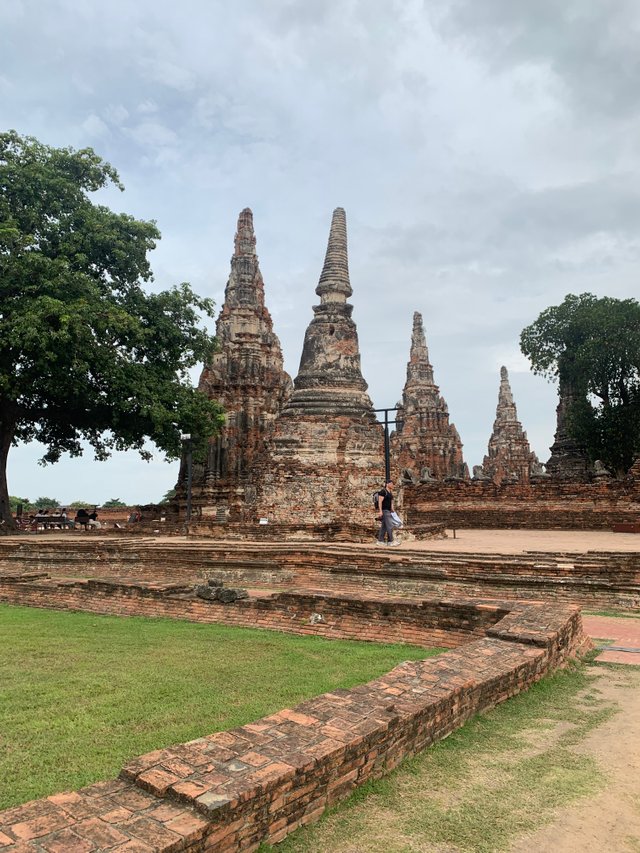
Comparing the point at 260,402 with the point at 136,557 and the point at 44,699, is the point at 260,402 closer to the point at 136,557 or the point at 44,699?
the point at 136,557

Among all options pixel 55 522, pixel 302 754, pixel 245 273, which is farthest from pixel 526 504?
pixel 302 754

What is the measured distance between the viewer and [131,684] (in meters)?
4.75

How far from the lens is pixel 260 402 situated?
24.7 m

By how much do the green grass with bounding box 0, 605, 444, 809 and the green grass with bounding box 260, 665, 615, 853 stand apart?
107cm

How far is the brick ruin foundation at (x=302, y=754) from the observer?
7.86 ft

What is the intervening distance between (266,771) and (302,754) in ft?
0.78

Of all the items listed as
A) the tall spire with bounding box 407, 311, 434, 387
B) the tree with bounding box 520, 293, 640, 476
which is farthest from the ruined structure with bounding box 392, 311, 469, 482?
the tree with bounding box 520, 293, 640, 476

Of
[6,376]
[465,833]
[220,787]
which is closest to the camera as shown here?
[220,787]

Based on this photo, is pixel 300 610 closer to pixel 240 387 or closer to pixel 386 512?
pixel 386 512

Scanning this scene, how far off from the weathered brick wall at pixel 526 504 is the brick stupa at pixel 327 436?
14.8 feet

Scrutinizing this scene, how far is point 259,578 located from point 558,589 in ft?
17.3

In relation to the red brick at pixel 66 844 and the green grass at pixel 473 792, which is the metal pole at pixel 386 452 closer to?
the green grass at pixel 473 792

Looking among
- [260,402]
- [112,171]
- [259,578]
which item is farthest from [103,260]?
[259,578]

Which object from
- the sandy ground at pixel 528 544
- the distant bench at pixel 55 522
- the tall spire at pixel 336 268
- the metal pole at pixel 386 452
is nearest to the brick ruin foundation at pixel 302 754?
the sandy ground at pixel 528 544
